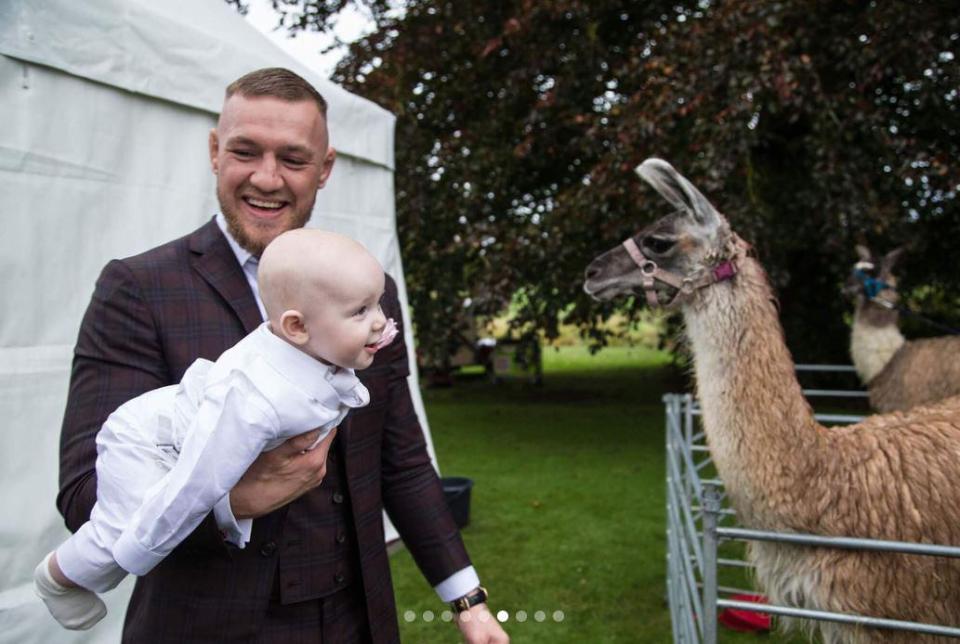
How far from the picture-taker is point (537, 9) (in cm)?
651

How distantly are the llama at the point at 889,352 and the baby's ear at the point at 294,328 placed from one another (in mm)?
5544

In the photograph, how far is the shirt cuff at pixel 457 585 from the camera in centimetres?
155

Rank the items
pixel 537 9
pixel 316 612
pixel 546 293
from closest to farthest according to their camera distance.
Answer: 1. pixel 316 612
2. pixel 537 9
3. pixel 546 293

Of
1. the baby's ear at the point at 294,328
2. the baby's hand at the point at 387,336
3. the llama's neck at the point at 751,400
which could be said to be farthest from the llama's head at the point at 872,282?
the baby's ear at the point at 294,328

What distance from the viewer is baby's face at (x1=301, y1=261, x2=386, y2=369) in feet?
3.37

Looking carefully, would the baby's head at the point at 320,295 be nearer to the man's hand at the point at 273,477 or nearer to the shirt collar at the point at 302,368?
the shirt collar at the point at 302,368

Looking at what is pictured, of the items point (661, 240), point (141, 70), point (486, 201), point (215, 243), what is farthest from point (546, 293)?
point (215, 243)

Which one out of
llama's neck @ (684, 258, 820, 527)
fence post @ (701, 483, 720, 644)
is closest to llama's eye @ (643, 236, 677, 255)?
llama's neck @ (684, 258, 820, 527)

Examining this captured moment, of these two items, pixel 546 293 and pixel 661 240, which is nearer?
pixel 661 240

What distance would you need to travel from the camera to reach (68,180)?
2586 millimetres

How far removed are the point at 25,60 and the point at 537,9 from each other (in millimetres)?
5027

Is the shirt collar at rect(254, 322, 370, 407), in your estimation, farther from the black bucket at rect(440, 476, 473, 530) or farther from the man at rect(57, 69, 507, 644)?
the black bucket at rect(440, 476, 473, 530)

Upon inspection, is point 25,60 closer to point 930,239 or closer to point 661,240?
point 661,240

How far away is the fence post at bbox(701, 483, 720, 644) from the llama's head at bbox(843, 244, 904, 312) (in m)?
5.19
